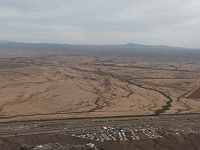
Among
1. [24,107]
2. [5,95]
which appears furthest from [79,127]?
[5,95]

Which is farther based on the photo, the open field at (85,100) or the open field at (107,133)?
the open field at (85,100)

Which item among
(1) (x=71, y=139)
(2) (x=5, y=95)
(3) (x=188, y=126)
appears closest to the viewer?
(1) (x=71, y=139)

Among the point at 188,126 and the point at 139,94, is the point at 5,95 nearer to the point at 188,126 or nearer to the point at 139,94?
the point at 139,94

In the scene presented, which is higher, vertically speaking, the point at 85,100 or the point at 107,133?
the point at 107,133

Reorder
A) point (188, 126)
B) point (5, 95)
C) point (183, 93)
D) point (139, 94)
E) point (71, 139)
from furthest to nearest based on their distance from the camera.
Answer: point (183, 93) → point (139, 94) → point (5, 95) → point (188, 126) → point (71, 139)

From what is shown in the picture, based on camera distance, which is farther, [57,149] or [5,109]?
[5,109]

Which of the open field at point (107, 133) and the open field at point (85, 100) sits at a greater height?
the open field at point (107, 133)

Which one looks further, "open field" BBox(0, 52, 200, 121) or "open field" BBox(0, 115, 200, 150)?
"open field" BBox(0, 52, 200, 121)

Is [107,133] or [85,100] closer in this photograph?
[107,133]

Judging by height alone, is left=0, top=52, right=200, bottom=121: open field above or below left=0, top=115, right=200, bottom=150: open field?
below

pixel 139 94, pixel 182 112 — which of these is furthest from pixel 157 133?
pixel 139 94
